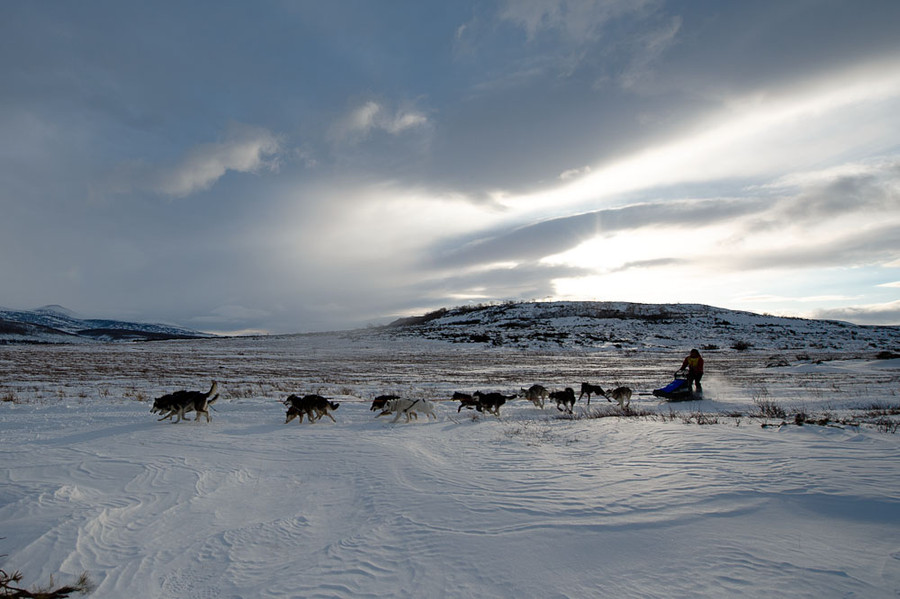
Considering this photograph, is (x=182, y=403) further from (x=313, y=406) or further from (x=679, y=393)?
(x=679, y=393)

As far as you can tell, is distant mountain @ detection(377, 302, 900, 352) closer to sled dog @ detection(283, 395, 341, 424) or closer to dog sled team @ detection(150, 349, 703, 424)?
dog sled team @ detection(150, 349, 703, 424)

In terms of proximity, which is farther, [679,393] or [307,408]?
[679,393]

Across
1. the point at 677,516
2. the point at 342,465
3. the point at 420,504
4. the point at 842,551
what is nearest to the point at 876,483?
the point at 842,551

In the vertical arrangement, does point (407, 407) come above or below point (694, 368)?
below

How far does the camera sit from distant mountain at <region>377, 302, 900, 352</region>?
63.6 m

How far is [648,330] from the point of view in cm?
7700

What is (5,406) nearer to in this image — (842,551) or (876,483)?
(842,551)

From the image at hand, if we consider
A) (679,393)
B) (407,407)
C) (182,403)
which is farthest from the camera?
(679,393)

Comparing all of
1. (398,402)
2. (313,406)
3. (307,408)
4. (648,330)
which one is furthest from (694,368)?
(648,330)

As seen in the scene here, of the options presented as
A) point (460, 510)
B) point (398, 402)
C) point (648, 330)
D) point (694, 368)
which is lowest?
point (460, 510)

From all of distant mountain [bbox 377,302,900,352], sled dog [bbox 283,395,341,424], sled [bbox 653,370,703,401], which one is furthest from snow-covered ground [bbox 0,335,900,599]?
distant mountain [bbox 377,302,900,352]

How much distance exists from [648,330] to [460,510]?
79.3 metres

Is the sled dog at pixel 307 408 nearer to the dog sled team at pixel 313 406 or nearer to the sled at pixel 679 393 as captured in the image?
the dog sled team at pixel 313 406

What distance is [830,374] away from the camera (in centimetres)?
2328
